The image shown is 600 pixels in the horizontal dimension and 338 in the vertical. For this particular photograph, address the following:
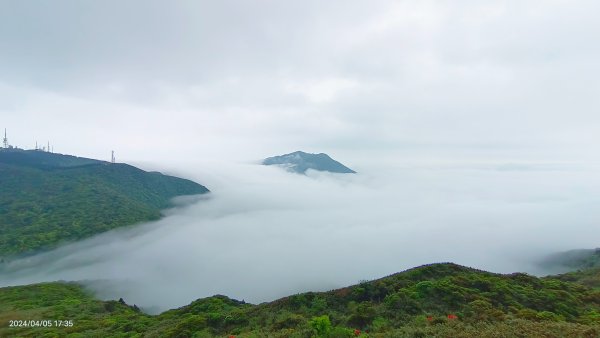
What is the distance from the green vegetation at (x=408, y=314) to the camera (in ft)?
94.6

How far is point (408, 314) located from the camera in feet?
119

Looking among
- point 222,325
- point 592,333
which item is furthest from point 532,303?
point 222,325

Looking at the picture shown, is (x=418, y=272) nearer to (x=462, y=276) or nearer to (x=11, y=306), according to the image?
(x=462, y=276)

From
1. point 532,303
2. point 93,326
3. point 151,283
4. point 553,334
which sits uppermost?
point 553,334

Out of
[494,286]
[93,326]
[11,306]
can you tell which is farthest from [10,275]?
[494,286]

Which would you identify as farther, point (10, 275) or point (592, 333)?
point (10, 275)

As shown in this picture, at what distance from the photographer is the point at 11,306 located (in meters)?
86.9

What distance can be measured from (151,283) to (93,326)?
144 m

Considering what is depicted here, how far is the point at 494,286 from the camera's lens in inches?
1766

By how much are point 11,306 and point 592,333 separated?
11613cm

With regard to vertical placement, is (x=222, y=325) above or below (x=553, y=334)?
below

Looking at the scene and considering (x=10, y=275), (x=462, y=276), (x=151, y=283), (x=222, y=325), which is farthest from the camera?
(x=151, y=283)

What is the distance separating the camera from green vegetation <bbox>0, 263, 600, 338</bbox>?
94.6ft

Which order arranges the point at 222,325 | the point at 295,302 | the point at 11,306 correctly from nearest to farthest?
the point at 222,325
the point at 295,302
the point at 11,306
